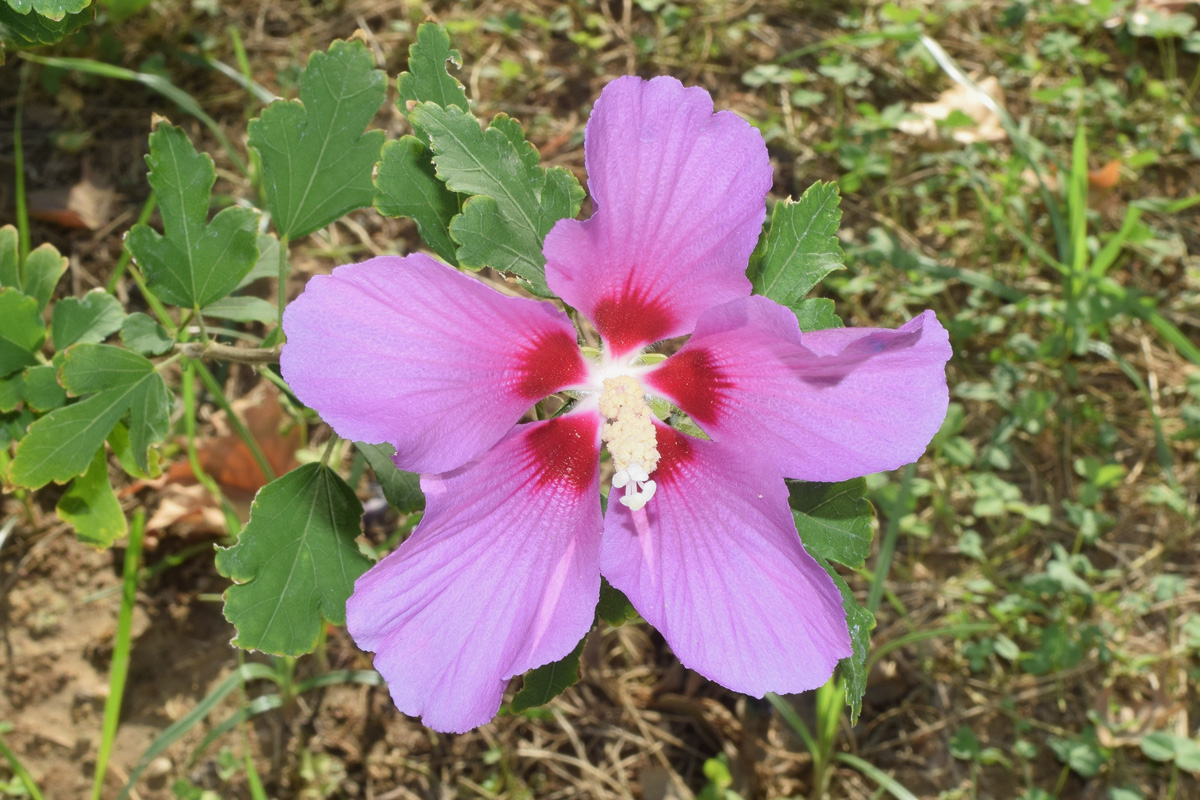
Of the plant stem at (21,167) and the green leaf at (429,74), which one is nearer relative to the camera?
the green leaf at (429,74)

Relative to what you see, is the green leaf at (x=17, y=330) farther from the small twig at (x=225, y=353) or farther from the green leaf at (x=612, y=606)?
the green leaf at (x=612, y=606)

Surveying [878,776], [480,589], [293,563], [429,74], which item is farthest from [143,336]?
[878,776]

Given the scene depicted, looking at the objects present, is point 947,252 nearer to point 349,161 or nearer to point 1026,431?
point 1026,431

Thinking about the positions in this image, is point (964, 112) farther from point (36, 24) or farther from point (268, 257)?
point (36, 24)

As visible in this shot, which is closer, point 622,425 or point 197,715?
point 622,425

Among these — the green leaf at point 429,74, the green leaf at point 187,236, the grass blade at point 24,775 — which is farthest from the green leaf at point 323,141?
the grass blade at point 24,775

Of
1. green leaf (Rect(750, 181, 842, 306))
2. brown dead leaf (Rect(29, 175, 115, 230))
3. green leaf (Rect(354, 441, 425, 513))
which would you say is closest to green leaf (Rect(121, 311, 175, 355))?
green leaf (Rect(354, 441, 425, 513))
